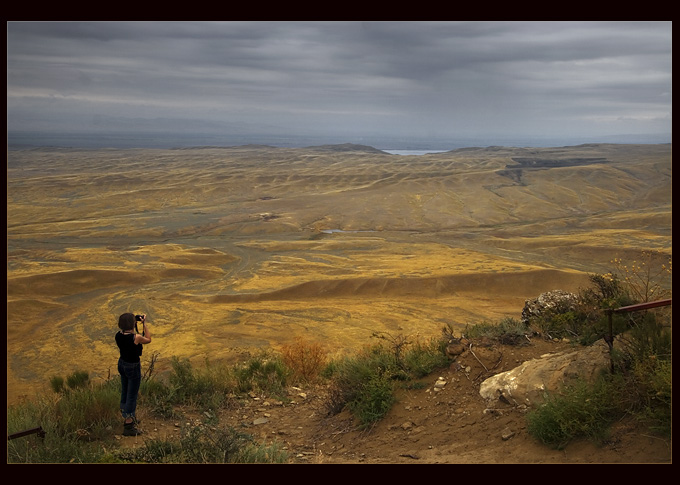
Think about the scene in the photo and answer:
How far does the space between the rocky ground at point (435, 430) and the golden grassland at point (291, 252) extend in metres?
6.69

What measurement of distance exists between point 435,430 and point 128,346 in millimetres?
3467

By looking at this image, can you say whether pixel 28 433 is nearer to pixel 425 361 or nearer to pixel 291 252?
pixel 425 361

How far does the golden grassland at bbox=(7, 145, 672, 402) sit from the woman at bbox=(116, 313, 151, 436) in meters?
7.30

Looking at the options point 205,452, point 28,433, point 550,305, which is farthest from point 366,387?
point 28,433

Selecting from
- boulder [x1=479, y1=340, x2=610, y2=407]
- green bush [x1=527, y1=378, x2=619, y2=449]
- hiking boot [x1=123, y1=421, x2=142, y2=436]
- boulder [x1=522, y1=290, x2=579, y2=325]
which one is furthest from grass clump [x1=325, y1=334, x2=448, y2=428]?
hiking boot [x1=123, y1=421, x2=142, y2=436]

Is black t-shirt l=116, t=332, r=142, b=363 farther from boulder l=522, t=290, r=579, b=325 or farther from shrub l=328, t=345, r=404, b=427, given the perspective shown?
boulder l=522, t=290, r=579, b=325

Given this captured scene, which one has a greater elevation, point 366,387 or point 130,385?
point 130,385

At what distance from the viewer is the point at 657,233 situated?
38.9 metres

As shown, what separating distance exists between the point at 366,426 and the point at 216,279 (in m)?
22.4

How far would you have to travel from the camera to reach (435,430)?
233 inches

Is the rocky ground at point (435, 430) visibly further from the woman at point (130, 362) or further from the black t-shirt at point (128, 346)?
the black t-shirt at point (128, 346)

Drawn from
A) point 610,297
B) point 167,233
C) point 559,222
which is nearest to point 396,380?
point 610,297

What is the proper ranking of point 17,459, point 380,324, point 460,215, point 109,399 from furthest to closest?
point 460,215, point 380,324, point 109,399, point 17,459

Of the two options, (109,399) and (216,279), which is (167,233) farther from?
(109,399)
